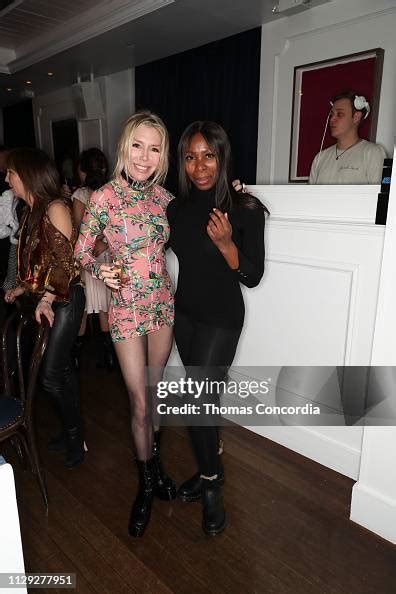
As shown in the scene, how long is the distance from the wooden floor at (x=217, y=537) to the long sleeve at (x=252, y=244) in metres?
0.97

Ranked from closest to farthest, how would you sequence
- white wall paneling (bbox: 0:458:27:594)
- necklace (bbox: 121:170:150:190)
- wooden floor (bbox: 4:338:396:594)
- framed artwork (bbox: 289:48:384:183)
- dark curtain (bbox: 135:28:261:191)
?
white wall paneling (bbox: 0:458:27:594) < wooden floor (bbox: 4:338:396:594) < necklace (bbox: 121:170:150:190) < framed artwork (bbox: 289:48:384:183) < dark curtain (bbox: 135:28:261:191)

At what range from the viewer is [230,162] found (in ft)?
4.93

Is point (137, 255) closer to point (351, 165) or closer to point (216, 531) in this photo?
point (216, 531)

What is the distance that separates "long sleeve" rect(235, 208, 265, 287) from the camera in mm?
1519

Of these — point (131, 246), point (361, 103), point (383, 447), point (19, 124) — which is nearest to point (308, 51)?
point (361, 103)

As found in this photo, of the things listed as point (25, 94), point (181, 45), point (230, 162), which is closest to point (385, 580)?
point (230, 162)

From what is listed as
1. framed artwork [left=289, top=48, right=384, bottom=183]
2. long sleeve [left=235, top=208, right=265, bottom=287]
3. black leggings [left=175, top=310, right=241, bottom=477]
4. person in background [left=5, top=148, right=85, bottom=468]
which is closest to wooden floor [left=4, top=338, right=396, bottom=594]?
black leggings [left=175, top=310, right=241, bottom=477]

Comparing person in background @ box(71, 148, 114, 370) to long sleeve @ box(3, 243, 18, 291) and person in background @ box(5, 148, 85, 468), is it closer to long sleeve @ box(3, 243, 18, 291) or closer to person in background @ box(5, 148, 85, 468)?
long sleeve @ box(3, 243, 18, 291)

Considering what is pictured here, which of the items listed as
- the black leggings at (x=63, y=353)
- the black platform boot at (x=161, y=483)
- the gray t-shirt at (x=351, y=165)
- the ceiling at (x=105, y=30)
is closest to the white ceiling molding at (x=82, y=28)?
the ceiling at (x=105, y=30)

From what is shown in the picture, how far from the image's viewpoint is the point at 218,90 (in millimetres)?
4059

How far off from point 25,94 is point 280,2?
4559mm

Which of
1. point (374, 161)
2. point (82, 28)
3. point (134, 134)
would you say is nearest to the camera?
point (134, 134)

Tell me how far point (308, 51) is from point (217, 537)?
348 centimetres

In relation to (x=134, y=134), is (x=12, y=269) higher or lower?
lower
